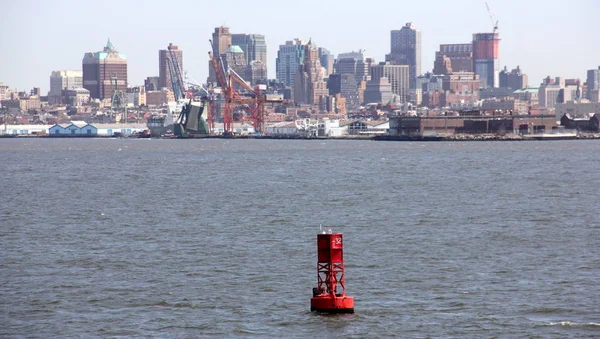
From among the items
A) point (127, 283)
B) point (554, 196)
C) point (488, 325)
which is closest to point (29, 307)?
point (127, 283)

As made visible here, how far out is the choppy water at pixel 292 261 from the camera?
81.3 ft

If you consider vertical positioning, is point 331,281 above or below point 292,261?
above

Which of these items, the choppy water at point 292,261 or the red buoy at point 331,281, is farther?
the red buoy at point 331,281

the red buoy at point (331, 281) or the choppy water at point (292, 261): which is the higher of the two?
the red buoy at point (331, 281)

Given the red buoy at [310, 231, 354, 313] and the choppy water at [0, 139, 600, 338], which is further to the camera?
the red buoy at [310, 231, 354, 313]

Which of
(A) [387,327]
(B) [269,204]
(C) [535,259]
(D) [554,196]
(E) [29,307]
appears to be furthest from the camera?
(D) [554,196]

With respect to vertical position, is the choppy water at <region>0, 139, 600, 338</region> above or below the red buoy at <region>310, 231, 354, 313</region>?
below

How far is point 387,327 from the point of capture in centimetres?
2423

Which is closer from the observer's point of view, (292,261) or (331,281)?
(331,281)

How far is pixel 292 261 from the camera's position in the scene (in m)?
32.8

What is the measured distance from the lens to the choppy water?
2477 cm

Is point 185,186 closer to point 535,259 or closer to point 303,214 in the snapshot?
point 303,214

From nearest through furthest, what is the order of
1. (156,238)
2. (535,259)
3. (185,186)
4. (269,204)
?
(535,259) < (156,238) < (269,204) < (185,186)

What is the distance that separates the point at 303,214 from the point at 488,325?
2405 cm
